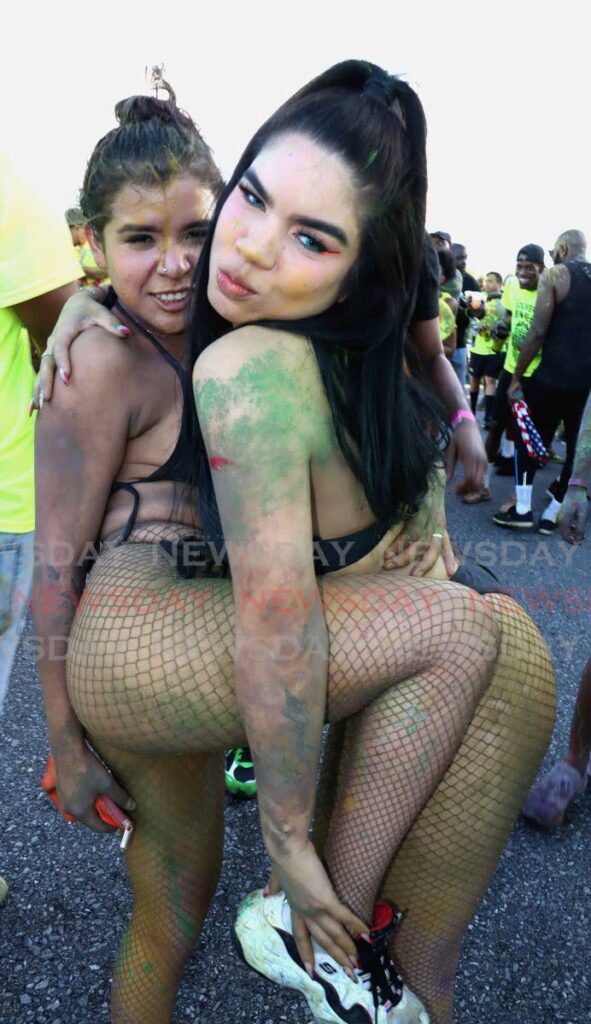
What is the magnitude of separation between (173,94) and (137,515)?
919 millimetres

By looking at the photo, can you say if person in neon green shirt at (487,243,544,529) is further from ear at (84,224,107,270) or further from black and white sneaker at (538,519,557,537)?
ear at (84,224,107,270)

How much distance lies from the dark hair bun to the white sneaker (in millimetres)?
1454

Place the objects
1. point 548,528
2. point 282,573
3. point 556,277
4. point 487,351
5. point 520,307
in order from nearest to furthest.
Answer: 1. point 282,573
2. point 556,277
3. point 548,528
4. point 520,307
5. point 487,351

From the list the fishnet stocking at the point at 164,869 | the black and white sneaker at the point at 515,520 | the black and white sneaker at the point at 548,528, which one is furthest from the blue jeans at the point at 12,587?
the black and white sneaker at the point at 548,528

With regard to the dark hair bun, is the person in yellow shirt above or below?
below

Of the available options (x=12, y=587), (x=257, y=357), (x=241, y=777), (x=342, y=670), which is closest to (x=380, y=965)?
(x=342, y=670)

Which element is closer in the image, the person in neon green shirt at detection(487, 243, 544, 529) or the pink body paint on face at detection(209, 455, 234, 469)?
the pink body paint on face at detection(209, 455, 234, 469)

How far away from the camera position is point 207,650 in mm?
1128

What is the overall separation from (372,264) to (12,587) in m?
1.31

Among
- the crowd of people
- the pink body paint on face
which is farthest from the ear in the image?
the pink body paint on face

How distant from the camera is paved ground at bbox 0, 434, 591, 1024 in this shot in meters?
1.92

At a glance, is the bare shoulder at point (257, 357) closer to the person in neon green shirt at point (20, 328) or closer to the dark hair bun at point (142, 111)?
the dark hair bun at point (142, 111)

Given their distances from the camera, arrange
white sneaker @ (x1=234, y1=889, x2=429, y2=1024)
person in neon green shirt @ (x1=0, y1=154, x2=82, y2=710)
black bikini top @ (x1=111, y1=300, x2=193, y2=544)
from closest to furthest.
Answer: white sneaker @ (x1=234, y1=889, x2=429, y2=1024)
black bikini top @ (x1=111, y1=300, x2=193, y2=544)
person in neon green shirt @ (x1=0, y1=154, x2=82, y2=710)

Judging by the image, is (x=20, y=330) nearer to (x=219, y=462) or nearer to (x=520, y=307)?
(x=219, y=462)
